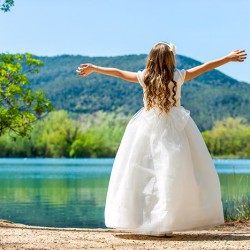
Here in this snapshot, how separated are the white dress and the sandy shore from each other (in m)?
0.17

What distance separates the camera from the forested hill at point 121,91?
16488 cm

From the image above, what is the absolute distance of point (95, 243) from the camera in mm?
6297

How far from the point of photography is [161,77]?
661cm

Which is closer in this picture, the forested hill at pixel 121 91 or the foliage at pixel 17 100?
the foliage at pixel 17 100

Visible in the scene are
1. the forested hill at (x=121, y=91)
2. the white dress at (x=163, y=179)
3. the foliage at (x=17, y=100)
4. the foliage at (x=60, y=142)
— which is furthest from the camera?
the forested hill at (x=121, y=91)

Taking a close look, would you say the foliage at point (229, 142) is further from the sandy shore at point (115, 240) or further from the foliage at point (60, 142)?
the sandy shore at point (115, 240)

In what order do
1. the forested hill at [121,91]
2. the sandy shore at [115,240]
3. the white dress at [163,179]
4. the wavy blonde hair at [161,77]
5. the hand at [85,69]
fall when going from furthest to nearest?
1. the forested hill at [121,91]
2. the hand at [85,69]
3. the wavy blonde hair at [161,77]
4. the white dress at [163,179]
5. the sandy shore at [115,240]

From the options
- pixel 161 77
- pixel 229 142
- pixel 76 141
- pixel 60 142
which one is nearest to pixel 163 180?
pixel 161 77

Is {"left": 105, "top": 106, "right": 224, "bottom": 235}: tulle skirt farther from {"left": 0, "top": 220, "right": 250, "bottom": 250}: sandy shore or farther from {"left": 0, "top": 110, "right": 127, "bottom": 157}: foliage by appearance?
{"left": 0, "top": 110, "right": 127, "bottom": 157}: foliage

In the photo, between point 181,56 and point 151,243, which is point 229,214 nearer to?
point 151,243

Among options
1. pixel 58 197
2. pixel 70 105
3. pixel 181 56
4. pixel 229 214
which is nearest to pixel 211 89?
pixel 181 56

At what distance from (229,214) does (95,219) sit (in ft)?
19.6

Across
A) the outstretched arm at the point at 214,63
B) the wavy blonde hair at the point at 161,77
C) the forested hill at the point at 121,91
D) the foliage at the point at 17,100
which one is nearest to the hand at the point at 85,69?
the wavy blonde hair at the point at 161,77

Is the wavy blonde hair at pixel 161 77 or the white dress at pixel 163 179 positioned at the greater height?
the wavy blonde hair at pixel 161 77
